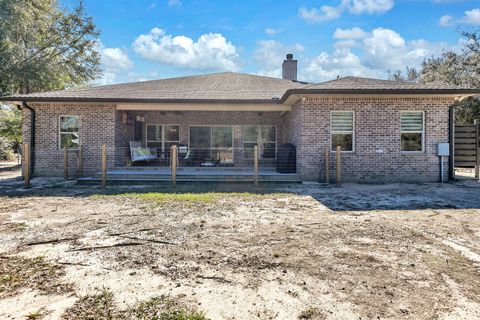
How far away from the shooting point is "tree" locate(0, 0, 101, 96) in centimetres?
1747

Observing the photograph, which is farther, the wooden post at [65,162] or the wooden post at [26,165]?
the wooden post at [65,162]

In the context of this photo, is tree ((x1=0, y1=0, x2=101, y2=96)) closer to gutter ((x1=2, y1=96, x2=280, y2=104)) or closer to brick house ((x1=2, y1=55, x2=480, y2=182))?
brick house ((x1=2, y1=55, x2=480, y2=182))

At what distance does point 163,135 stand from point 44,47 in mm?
13433

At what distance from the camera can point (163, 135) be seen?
14578 mm

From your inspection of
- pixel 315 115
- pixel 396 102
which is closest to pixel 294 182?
pixel 315 115

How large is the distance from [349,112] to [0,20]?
774 inches

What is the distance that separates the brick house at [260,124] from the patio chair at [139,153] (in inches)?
5.3

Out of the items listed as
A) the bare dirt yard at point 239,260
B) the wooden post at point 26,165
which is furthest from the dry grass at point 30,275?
the wooden post at point 26,165

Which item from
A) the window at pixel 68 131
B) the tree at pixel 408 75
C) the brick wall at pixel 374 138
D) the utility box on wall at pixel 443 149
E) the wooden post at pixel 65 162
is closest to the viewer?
the utility box on wall at pixel 443 149

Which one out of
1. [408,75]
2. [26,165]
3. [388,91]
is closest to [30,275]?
[26,165]

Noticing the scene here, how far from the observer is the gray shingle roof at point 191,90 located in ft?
37.2

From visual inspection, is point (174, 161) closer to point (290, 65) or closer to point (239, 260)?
point (239, 260)

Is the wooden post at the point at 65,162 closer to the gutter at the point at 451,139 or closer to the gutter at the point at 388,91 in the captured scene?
the gutter at the point at 388,91

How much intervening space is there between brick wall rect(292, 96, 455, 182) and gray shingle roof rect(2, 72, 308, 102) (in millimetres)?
2257
